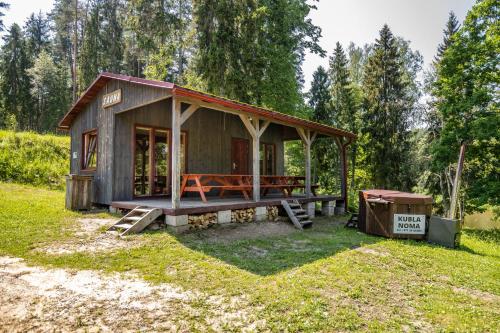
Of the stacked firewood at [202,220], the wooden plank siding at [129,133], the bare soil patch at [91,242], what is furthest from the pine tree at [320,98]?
the bare soil patch at [91,242]

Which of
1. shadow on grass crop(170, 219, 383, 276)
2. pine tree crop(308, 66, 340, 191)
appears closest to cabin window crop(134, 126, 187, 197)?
shadow on grass crop(170, 219, 383, 276)

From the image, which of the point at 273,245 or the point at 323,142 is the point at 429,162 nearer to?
the point at 323,142

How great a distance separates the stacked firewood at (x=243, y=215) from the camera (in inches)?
312

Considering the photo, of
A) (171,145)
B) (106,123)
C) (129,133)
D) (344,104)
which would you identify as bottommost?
(171,145)

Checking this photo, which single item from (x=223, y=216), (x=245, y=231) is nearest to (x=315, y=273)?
(x=245, y=231)

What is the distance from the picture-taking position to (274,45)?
55.9ft

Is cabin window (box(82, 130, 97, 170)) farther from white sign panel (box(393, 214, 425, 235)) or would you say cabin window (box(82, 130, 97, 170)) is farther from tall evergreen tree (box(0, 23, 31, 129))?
tall evergreen tree (box(0, 23, 31, 129))

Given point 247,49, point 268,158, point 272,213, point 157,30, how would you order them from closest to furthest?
1. point 272,213
2. point 268,158
3. point 247,49
4. point 157,30

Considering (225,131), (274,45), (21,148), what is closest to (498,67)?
(274,45)

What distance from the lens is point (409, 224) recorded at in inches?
298

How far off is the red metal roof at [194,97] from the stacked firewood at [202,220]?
2553 mm

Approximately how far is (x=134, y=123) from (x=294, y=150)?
1674cm

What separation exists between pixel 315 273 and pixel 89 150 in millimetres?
8964

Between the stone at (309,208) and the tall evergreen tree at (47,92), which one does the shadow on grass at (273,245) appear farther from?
the tall evergreen tree at (47,92)
